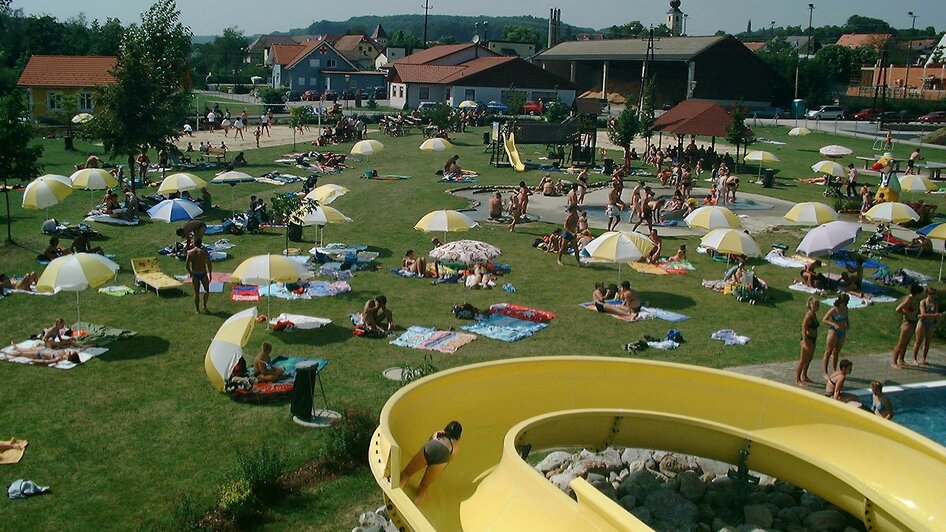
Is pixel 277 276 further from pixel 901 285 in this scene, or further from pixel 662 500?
pixel 901 285

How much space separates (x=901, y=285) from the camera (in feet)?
70.5

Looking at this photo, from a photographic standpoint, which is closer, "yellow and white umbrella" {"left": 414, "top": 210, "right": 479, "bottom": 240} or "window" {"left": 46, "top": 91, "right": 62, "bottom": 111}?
"yellow and white umbrella" {"left": 414, "top": 210, "right": 479, "bottom": 240}

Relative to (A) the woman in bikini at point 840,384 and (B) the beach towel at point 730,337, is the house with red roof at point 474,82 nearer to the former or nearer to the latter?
(B) the beach towel at point 730,337

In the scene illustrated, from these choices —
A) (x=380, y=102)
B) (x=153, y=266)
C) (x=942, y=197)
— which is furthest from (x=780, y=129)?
(x=153, y=266)

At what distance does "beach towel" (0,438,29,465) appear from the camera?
1164cm

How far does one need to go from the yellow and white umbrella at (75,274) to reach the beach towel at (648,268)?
12043 mm

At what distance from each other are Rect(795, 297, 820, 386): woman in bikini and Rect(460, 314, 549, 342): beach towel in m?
4.91

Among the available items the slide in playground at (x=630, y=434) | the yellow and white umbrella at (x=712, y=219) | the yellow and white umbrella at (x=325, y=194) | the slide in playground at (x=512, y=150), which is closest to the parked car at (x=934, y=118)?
the slide in playground at (x=512, y=150)

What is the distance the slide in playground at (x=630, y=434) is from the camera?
9.08 m

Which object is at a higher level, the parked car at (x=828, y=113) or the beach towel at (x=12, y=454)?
the parked car at (x=828, y=113)

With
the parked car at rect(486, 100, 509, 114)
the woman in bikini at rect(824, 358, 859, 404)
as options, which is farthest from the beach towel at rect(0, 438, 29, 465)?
the parked car at rect(486, 100, 509, 114)

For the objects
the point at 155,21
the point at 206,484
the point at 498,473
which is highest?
the point at 155,21

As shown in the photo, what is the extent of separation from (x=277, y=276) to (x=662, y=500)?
9.22 metres

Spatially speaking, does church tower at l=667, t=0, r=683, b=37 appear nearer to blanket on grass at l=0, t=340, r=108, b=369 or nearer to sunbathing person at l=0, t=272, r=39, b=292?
sunbathing person at l=0, t=272, r=39, b=292
